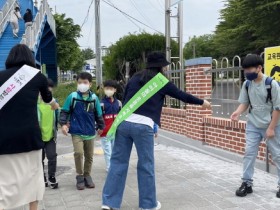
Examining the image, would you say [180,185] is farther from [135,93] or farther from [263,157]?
[135,93]

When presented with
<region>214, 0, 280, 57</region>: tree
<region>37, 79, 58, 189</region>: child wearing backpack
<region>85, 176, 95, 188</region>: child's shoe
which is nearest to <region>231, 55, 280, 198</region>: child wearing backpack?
<region>85, 176, 95, 188</region>: child's shoe

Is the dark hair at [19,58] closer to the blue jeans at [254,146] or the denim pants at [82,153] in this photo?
the denim pants at [82,153]

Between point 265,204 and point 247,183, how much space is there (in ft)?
1.38

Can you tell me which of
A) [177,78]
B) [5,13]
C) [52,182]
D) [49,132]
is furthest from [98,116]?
[5,13]

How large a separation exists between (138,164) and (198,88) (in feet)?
12.3

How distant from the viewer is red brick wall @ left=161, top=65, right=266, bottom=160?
21.9 ft

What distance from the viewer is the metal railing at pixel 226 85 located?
679 centimetres

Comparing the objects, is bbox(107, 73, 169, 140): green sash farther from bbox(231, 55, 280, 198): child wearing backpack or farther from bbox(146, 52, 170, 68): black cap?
bbox(231, 55, 280, 198): child wearing backpack

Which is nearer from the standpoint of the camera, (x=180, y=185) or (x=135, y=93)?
(x=135, y=93)

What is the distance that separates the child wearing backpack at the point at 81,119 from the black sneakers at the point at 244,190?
6.38 ft

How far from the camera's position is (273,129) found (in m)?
Result: 4.70

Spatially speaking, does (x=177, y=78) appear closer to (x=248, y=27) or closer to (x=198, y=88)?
(x=198, y=88)

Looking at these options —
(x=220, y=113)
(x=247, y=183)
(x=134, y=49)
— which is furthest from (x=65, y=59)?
(x=247, y=183)

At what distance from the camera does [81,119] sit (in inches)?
216
